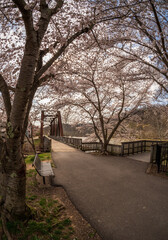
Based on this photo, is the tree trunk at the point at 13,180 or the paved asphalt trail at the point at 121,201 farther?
the paved asphalt trail at the point at 121,201

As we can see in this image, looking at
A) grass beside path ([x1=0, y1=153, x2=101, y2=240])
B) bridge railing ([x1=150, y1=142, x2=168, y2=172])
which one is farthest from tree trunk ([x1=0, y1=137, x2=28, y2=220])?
bridge railing ([x1=150, y1=142, x2=168, y2=172])

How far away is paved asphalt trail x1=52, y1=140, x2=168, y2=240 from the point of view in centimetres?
294

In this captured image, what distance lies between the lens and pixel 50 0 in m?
4.17

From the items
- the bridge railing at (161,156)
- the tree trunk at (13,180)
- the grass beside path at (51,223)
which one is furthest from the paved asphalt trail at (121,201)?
the tree trunk at (13,180)

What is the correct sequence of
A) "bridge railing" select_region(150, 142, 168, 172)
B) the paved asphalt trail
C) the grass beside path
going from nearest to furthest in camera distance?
the grass beside path < the paved asphalt trail < "bridge railing" select_region(150, 142, 168, 172)

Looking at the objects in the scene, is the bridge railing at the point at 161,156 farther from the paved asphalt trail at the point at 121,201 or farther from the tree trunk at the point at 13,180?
the tree trunk at the point at 13,180

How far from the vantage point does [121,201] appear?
407 cm

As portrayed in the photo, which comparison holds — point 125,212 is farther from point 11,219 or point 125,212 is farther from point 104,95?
point 104,95

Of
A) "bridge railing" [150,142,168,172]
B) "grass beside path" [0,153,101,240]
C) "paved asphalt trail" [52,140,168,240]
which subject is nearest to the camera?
"grass beside path" [0,153,101,240]

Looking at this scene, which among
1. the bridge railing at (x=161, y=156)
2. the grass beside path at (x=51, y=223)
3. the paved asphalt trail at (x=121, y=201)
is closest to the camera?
the grass beside path at (x=51, y=223)

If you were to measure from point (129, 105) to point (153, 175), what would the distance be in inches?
272

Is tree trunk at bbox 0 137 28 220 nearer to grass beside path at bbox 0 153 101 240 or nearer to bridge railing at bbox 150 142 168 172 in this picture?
grass beside path at bbox 0 153 101 240

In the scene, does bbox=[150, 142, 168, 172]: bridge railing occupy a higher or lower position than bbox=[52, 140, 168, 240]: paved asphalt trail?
higher

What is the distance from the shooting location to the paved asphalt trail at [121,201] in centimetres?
294
